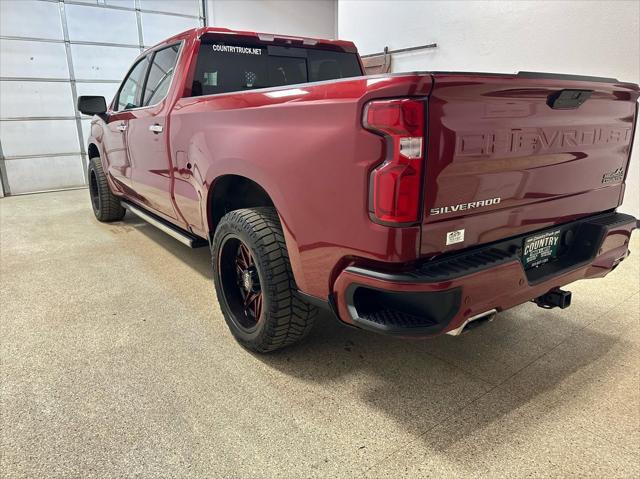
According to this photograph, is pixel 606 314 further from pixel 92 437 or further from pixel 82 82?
pixel 82 82

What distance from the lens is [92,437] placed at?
5.85 ft

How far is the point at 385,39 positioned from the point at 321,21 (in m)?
5.21

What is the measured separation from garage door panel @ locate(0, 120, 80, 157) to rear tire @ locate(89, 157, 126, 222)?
357 centimetres

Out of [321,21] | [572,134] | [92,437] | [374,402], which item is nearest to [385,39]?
[321,21]

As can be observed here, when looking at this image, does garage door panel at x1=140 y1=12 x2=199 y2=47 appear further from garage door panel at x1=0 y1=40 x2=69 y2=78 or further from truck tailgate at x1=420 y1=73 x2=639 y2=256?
truck tailgate at x1=420 y1=73 x2=639 y2=256

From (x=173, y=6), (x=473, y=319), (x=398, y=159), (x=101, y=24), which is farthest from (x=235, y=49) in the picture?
(x=173, y=6)

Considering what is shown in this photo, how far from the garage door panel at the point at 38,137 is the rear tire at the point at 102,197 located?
11.7ft

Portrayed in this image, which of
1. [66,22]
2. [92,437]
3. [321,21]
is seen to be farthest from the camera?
[321,21]

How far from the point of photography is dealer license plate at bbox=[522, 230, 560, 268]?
1.89 meters

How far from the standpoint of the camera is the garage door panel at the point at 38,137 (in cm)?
782

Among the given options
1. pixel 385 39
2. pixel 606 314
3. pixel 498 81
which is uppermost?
pixel 385 39

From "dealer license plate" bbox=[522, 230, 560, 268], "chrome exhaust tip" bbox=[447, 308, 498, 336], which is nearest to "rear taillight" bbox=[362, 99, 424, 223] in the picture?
"chrome exhaust tip" bbox=[447, 308, 498, 336]

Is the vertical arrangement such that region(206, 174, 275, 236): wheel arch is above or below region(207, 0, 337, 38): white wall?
below

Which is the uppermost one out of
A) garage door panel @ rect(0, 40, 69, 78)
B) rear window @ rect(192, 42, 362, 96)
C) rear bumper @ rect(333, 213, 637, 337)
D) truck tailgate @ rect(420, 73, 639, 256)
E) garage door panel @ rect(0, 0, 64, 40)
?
garage door panel @ rect(0, 0, 64, 40)
